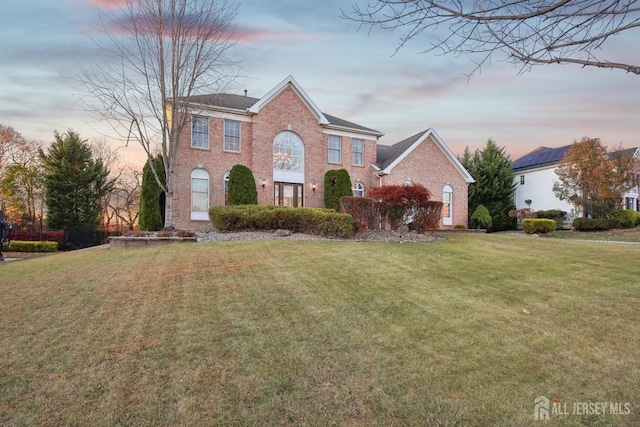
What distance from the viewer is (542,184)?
29703 mm

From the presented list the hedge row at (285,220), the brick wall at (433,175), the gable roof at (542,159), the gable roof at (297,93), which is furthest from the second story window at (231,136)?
the gable roof at (542,159)

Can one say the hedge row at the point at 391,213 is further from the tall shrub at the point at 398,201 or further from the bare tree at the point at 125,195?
the bare tree at the point at 125,195

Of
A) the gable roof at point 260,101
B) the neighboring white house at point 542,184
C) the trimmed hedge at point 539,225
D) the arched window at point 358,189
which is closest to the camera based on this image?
the gable roof at point 260,101

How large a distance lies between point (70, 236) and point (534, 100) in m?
23.4

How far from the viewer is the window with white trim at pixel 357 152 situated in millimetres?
21172

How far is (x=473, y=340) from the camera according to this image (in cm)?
388

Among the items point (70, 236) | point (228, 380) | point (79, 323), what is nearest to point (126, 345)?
point (79, 323)

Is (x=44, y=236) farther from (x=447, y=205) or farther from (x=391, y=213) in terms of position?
(x=447, y=205)

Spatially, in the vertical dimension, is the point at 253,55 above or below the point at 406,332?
above

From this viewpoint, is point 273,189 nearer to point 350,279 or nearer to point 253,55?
point 253,55

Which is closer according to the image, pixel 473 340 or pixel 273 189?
pixel 473 340

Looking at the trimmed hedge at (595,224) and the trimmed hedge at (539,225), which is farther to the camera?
the trimmed hedge at (595,224)

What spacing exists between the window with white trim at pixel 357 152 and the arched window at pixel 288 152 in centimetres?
366

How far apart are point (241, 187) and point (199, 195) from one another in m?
2.30
